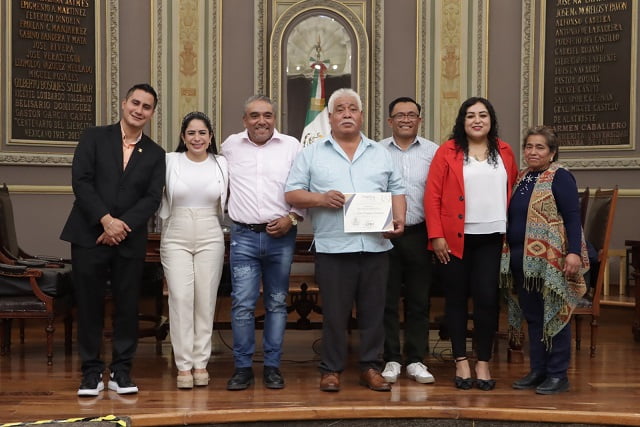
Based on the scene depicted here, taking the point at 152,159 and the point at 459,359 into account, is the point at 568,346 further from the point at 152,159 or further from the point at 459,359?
the point at 152,159

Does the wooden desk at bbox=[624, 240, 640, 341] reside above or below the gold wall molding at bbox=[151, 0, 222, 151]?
below

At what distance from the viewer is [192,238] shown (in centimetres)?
371

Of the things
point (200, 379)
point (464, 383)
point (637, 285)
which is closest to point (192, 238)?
point (200, 379)

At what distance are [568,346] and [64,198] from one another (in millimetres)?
4372

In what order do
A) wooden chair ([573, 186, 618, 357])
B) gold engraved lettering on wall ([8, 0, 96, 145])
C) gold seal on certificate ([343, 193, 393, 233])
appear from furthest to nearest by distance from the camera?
1. gold engraved lettering on wall ([8, 0, 96, 145])
2. wooden chair ([573, 186, 618, 357])
3. gold seal on certificate ([343, 193, 393, 233])

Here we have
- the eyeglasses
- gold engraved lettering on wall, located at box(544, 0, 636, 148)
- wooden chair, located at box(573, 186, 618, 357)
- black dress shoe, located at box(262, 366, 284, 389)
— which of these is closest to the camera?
black dress shoe, located at box(262, 366, 284, 389)

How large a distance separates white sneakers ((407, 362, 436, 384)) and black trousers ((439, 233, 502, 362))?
0.18m

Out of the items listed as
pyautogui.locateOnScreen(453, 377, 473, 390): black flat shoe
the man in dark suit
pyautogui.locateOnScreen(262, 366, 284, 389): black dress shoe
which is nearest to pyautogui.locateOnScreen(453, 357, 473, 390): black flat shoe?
pyautogui.locateOnScreen(453, 377, 473, 390): black flat shoe

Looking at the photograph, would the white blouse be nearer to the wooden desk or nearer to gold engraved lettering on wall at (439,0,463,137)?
the wooden desk

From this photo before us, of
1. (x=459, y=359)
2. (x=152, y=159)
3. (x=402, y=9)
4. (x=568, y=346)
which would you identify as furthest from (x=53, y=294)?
(x=402, y=9)

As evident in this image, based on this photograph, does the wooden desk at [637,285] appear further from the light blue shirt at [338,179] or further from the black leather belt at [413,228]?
the light blue shirt at [338,179]

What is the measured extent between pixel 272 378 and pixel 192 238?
0.73 meters

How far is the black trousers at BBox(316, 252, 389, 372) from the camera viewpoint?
143 inches

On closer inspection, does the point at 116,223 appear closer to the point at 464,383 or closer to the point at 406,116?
the point at 406,116
